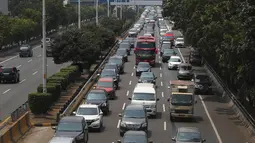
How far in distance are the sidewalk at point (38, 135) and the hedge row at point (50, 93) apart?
3044 millimetres

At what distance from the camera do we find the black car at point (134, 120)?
1224 inches

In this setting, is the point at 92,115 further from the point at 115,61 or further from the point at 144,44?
the point at 144,44

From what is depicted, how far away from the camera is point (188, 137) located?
2683 cm

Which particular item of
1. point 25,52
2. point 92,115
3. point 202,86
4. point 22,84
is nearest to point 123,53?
point 25,52

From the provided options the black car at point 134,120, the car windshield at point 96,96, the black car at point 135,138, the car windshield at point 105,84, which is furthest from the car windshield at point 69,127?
the car windshield at point 105,84

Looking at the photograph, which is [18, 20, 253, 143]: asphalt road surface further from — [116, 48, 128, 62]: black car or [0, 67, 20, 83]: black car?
[116, 48, 128, 62]: black car

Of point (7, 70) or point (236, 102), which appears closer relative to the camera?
point (236, 102)

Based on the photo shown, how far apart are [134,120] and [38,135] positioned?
17.8 ft

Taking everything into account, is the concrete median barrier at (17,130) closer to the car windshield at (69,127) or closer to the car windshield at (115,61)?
the car windshield at (69,127)

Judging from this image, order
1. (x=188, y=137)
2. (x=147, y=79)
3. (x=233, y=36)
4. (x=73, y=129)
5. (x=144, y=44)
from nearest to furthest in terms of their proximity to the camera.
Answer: (x=188, y=137) < (x=73, y=129) < (x=233, y=36) < (x=147, y=79) < (x=144, y=44)

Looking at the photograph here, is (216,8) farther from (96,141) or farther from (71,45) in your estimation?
(96,141)

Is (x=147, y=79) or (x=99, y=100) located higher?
(x=99, y=100)

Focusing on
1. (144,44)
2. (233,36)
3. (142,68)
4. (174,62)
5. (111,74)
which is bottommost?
(174,62)

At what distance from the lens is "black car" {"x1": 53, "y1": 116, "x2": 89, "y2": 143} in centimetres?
2734
